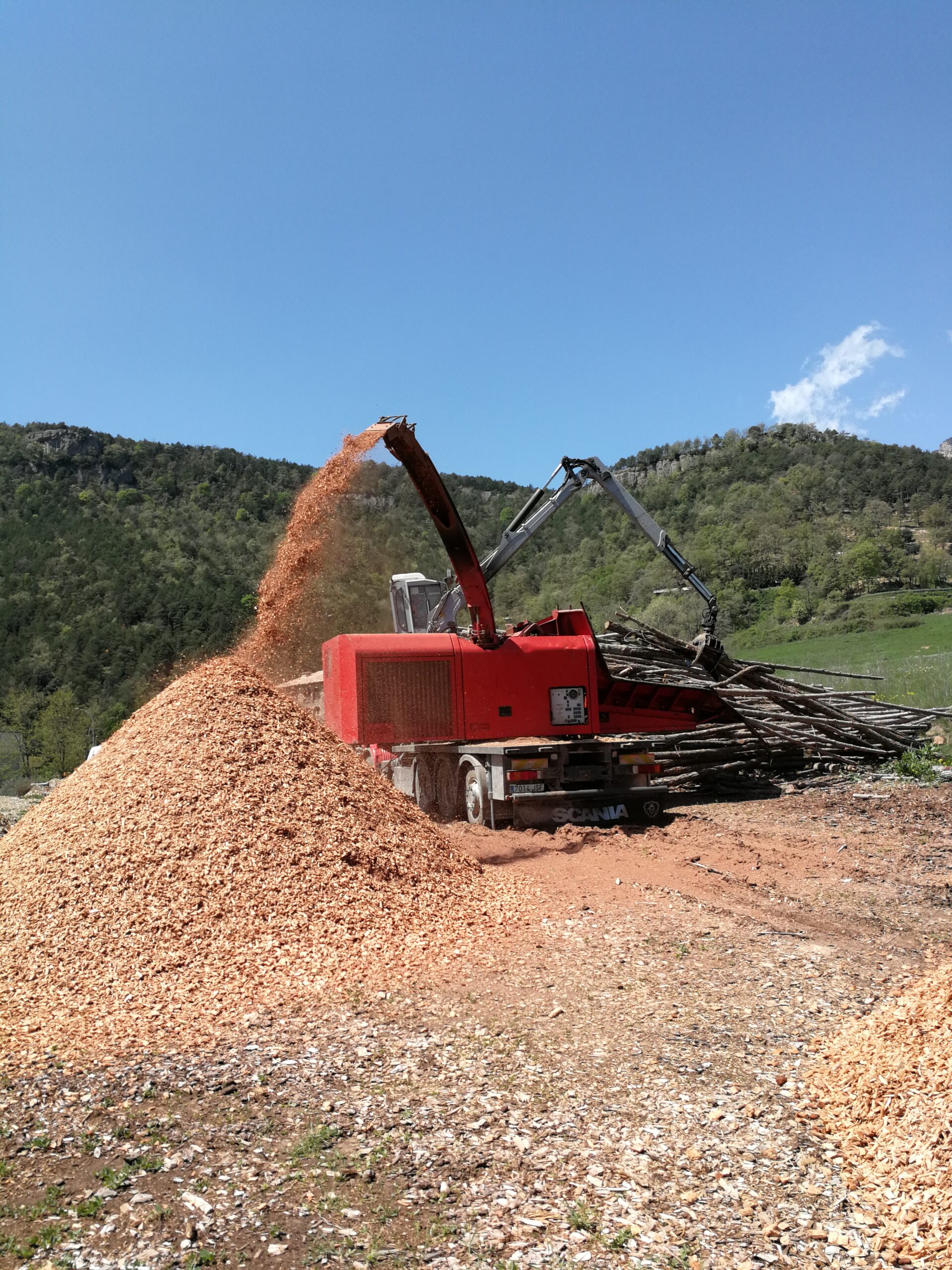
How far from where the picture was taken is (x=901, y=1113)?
3.53 metres

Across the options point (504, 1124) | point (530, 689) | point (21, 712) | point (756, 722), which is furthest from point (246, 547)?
point (504, 1124)

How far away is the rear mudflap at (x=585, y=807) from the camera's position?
10445 mm

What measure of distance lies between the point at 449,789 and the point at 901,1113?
819cm

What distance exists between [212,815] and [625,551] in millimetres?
44849

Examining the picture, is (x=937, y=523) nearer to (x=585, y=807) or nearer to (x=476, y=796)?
(x=585, y=807)

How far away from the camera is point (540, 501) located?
14047mm

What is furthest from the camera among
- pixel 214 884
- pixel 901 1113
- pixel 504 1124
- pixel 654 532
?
pixel 654 532

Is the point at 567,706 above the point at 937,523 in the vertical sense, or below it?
below

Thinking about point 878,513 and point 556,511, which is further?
point 878,513

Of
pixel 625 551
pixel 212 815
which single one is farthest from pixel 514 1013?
pixel 625 551

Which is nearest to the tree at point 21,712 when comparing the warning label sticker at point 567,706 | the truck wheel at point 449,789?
the truck wheel at point 449,789

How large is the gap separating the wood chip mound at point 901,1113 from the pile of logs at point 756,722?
8957 millimetres

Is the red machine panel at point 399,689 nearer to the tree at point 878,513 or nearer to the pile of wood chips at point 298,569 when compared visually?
the pile of wood chips at point 298,569

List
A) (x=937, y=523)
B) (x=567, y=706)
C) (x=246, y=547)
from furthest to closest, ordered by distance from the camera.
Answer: (x=937, y=523) < (x=246, y=547) < (x=567, y=706)
